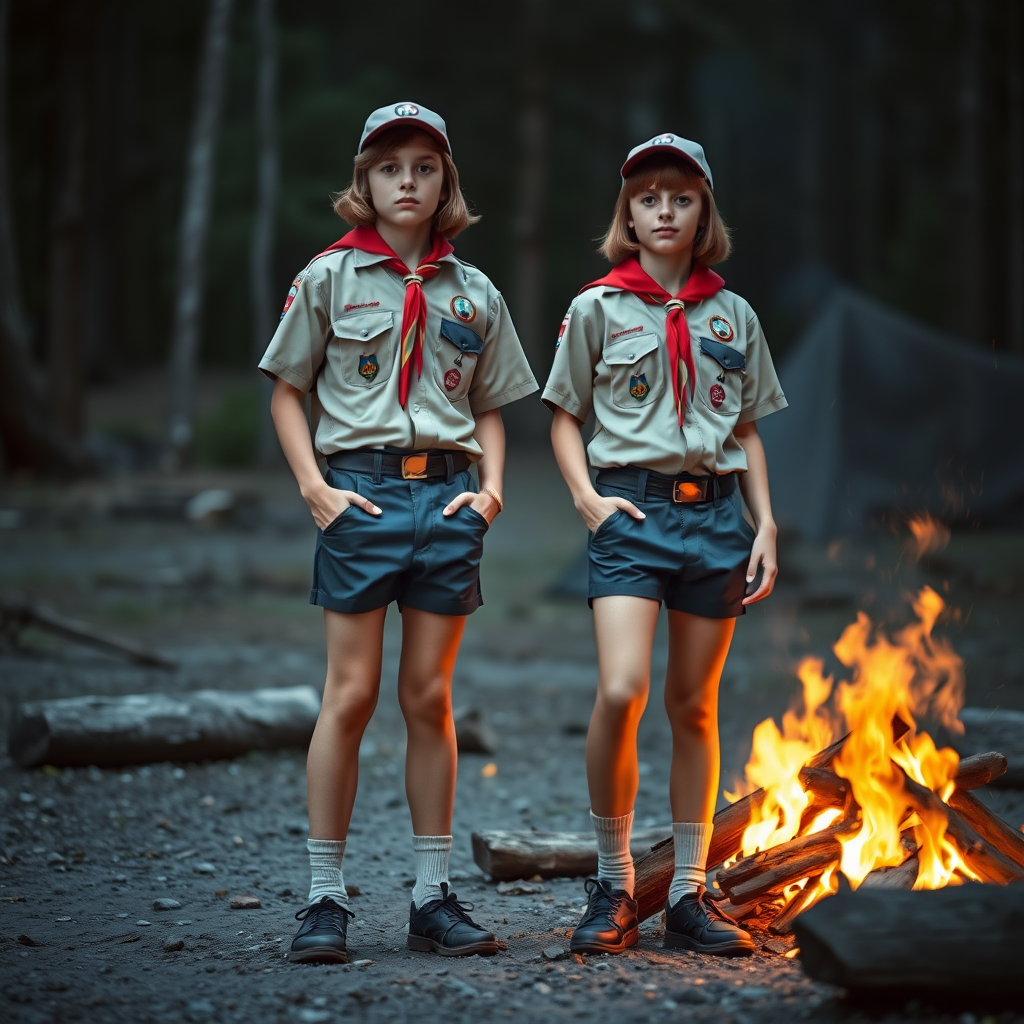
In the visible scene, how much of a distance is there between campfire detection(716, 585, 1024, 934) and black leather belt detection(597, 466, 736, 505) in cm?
84

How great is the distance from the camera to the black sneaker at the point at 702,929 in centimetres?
363

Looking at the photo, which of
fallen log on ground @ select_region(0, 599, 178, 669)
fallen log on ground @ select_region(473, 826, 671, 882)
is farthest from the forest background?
fallen log on ground @ select_region(473, 826, 671, 882)

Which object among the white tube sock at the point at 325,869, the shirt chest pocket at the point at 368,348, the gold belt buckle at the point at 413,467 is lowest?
the white tube sock at the point at 325,869

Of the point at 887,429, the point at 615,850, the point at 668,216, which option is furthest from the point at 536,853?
the point at 887,429

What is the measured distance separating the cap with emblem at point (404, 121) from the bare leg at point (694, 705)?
59.9 inches

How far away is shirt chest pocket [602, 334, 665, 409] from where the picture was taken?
3.76 meters

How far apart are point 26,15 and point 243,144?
6.93 metres

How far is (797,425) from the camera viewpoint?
1348cm

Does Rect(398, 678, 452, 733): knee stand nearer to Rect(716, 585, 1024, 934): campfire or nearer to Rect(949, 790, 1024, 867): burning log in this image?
Rect(716, 585, 1024, 934): campfire

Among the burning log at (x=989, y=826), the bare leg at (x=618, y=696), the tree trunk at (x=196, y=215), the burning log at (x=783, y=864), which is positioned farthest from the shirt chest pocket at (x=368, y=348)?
the tree trunk at (x=196, y=215)

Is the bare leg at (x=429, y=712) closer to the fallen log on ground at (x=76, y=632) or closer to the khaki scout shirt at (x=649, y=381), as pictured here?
the khaki scout shirt at (x=649, y=381)

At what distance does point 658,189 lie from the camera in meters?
3.77

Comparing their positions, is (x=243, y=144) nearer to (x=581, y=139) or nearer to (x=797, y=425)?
(x=581, y=139)

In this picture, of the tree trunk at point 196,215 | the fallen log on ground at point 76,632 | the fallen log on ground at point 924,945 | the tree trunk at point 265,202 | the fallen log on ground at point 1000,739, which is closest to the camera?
the fallen log on ground at point 924,945
